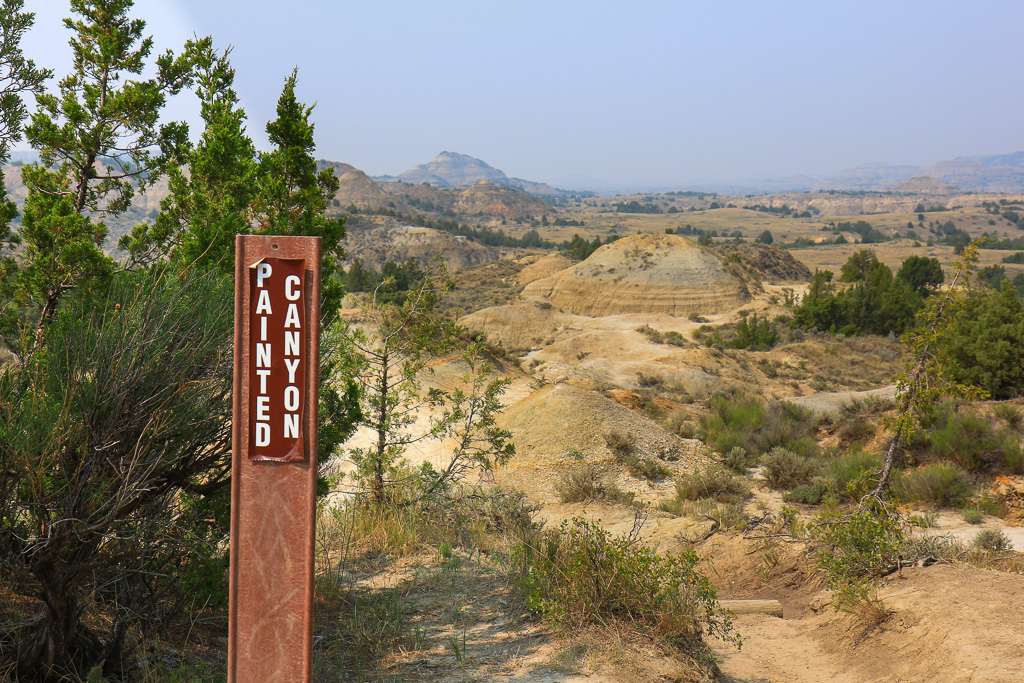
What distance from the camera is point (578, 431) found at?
14.2 meters

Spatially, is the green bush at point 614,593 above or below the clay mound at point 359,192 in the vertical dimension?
below

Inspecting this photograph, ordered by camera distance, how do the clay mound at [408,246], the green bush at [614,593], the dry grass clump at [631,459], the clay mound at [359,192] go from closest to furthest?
the green bush at [614,593] < the dry grass clump at [631,459] < the clay mound at [408,246] < the clay mound at [359,192]

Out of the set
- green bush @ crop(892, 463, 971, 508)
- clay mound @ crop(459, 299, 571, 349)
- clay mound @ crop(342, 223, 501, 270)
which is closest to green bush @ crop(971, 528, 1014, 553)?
green bush @ crop(892, 463, 971, 508)

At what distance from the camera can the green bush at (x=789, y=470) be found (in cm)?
1215

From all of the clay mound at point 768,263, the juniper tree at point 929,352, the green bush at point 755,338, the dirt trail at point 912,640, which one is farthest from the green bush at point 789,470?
the clay mound at point 768,263

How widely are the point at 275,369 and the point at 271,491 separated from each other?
1.73 feet

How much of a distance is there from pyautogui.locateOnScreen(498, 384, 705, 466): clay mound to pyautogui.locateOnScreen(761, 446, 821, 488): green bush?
5.93 feet

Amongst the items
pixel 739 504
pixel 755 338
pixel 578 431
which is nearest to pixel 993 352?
pixel 739 504

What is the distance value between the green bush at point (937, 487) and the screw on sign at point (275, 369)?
34.1 ft

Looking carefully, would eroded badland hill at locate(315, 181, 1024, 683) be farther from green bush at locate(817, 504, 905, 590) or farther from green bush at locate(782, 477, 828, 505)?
green bush at locate(817, 504, 905, 590)

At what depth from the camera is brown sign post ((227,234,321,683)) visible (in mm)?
2926

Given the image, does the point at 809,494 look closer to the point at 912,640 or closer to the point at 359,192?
the point at 912,640

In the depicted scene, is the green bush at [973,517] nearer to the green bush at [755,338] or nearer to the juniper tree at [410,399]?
the juniper tree at [410,399]

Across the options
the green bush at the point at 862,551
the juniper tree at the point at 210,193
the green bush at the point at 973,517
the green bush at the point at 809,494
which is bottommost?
the green bush at the point at 809,494
